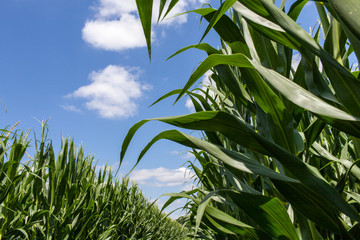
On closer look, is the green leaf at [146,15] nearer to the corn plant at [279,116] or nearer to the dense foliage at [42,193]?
the corn plant at [279,116]

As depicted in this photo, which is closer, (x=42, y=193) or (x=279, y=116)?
(x=279, y=116)

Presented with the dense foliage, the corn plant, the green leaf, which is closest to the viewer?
the green leaf

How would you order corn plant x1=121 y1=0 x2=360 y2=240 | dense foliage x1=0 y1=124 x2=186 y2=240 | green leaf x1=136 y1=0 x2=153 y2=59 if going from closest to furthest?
green leaf x1=136 y1=0 x2=153 y2=59 → corn plant x1=121 y1=0 x2=360 y2=240 → dense foliage x1=0 y1=124 x2=186 y2=240

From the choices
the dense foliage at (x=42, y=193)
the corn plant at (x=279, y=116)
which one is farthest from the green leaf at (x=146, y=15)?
the dense foliage at (x=42, y=193)

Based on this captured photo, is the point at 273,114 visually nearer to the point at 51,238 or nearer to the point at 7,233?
the point at 7,233

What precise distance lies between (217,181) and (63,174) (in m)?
1.27

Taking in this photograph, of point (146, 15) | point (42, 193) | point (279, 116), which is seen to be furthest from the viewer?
point (42, 193)

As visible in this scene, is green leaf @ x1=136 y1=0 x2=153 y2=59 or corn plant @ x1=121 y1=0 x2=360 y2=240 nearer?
green leaf @ x1=136 y1=0 x2=153 y2=59

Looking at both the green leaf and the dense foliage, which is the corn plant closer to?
the green leaf

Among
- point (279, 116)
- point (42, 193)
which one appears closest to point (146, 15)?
point (279, 116)

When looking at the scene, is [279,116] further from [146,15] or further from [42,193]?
[42,193]

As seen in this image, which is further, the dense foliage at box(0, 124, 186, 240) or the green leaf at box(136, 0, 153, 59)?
the dense foliage at box(0, 124, 186, 240)

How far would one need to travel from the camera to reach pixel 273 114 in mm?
640

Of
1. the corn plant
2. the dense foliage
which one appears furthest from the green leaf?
the dense foliage
